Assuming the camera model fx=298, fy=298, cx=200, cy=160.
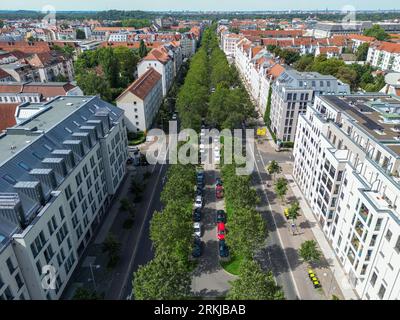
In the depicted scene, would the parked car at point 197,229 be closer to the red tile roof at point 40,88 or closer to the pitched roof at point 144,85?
the pitched roof at point 144,85

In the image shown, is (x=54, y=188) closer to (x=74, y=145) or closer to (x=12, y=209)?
(x=12, y=209)

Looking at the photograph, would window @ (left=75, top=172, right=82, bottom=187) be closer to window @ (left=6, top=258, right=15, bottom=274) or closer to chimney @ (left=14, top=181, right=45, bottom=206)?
chimney @ (left=14, top=181, right=45, bottom=206)

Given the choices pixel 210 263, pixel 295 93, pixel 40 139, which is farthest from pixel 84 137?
pixel 295 93

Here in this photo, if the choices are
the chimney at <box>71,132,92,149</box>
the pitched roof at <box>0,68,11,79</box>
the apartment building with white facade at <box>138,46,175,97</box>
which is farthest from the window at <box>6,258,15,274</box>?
the pitched roof at <box>0,68,11,79</box>

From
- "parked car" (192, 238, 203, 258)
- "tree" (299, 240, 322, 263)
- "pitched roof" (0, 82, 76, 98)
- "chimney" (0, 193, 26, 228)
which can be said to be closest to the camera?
"chimney" (0, 193, 26, 228)

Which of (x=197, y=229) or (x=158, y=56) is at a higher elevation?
(x=158, y=56)

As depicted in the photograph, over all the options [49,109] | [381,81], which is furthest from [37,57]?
[381,81]
